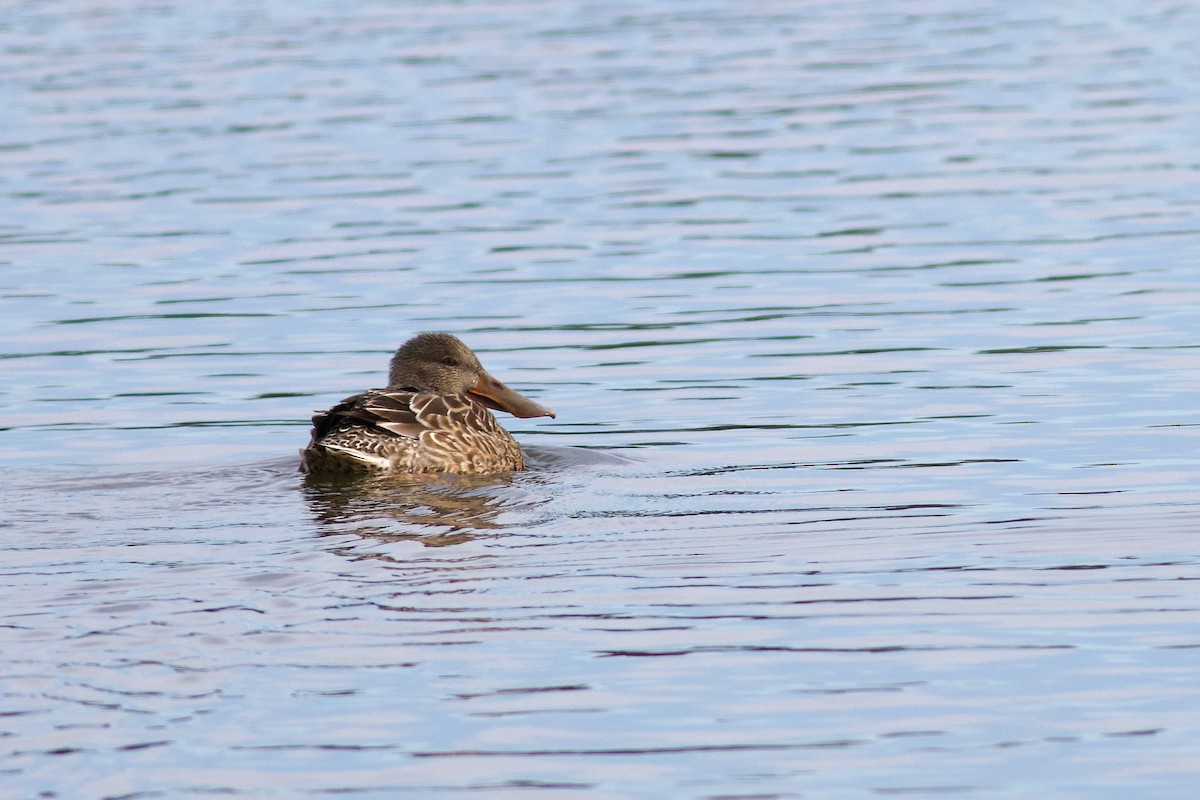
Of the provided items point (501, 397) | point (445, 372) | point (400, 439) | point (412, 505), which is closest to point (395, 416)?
point (400, 439)

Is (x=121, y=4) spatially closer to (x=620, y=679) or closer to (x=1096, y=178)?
(x=1096, y=178)

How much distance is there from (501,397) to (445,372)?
33 centimetres

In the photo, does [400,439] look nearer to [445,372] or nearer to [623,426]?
[445,372]

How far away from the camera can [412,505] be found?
9.59 meters

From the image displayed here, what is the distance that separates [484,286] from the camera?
15.5m

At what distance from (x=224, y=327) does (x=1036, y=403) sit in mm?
5688

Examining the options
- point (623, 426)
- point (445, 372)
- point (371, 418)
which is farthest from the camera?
point (623, 426)

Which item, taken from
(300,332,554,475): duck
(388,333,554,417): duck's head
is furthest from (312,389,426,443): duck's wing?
(388,333,554,417): duck's head

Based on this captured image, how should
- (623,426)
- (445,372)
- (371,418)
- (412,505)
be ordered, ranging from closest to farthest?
(412,505), (371,418), (445,372), (623,426)

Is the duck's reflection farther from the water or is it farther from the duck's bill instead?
the duck's bill

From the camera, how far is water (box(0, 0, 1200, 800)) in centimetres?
611

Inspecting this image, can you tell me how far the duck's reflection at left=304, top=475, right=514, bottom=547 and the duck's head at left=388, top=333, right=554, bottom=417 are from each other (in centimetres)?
90

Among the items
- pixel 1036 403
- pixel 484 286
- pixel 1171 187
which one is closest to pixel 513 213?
pixel 484 286

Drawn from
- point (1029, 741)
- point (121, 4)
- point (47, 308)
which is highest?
point (121, 4)
